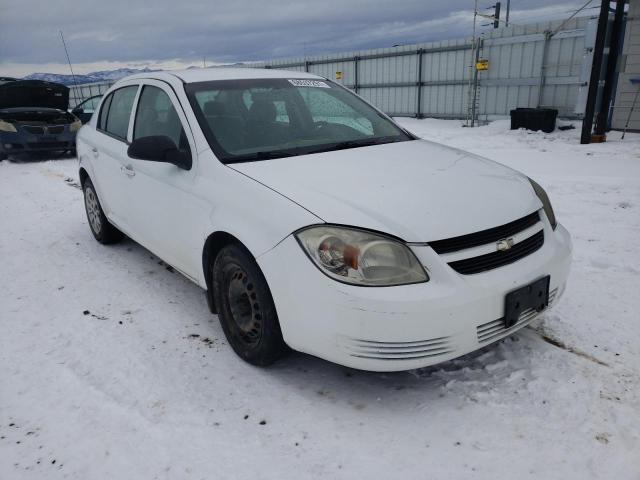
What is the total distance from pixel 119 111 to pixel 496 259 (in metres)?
3.53

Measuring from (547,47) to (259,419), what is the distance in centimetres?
1448

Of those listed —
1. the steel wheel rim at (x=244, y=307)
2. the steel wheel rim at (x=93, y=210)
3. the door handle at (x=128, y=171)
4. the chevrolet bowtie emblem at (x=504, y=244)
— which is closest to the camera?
the chevrolet bowtie emblem at (x=504, y=244)

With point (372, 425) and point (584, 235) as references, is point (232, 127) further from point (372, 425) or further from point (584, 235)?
point (584, 235)

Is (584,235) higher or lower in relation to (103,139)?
lower

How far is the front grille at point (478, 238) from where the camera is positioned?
7.35ft

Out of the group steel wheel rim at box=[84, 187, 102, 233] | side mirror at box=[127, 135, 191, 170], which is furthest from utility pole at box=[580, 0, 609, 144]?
side mirror at box=[127, 135, 191, 170]

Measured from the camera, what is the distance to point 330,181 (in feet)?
8.36

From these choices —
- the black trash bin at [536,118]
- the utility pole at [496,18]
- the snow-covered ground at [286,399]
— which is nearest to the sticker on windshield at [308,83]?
the snow-covered ground at [286,399]

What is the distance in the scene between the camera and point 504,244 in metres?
2.37

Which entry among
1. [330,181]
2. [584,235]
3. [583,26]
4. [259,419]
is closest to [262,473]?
[259,419]

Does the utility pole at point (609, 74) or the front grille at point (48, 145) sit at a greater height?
the utility pole at point (609, 74)

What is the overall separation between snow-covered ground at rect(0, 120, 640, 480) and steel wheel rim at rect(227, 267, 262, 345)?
0.22 meters

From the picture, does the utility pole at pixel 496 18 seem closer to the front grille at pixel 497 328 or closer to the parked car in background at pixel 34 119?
the parked car in background at pixel 34 119

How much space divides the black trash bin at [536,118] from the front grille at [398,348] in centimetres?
1183
